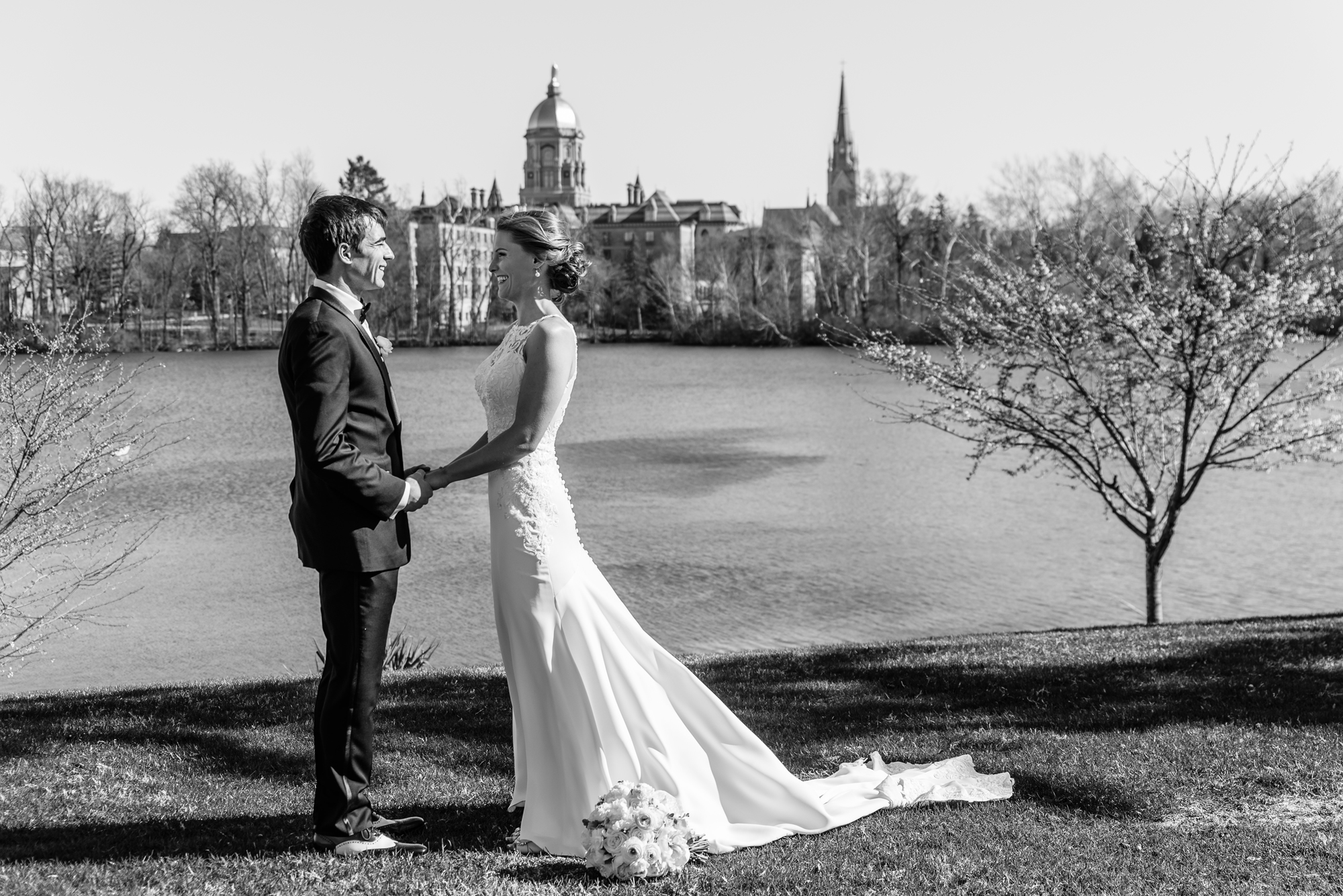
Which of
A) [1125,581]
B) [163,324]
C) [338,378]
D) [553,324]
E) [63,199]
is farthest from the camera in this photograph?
[163,324]

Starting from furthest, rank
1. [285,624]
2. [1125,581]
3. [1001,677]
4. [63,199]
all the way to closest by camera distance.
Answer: [63,199] < [1125,581] < [285,624] < [1001,677]

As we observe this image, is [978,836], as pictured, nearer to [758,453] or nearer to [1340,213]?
[1340,213]

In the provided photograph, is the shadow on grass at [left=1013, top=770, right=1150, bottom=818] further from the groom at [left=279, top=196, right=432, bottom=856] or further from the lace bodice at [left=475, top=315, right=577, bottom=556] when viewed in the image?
the groom at [left=279, top=196, right=432, bottom=856]

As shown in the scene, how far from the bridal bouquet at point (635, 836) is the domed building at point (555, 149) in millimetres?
167334

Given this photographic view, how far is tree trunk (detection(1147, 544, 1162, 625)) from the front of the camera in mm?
12961

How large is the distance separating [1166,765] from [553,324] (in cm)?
378

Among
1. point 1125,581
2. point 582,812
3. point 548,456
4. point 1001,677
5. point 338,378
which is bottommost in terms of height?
point 1125,581

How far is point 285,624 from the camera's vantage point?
15.1 meters

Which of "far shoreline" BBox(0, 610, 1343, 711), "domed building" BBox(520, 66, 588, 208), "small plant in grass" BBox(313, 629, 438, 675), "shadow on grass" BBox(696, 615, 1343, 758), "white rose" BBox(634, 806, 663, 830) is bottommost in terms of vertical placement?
"small plant in grass" BBox(313, 629, 438, 675)

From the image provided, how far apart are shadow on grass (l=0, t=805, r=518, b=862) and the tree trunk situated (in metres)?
9.41

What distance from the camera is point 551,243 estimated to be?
15.7 feet

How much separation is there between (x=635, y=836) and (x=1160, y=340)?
9635 mm

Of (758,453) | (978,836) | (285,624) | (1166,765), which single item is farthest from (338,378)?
(758,453)

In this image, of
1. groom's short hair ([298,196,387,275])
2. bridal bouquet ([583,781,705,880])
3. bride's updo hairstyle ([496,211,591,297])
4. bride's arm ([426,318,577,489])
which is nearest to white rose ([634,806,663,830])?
bridal bouquet ([583,781,705,880])
